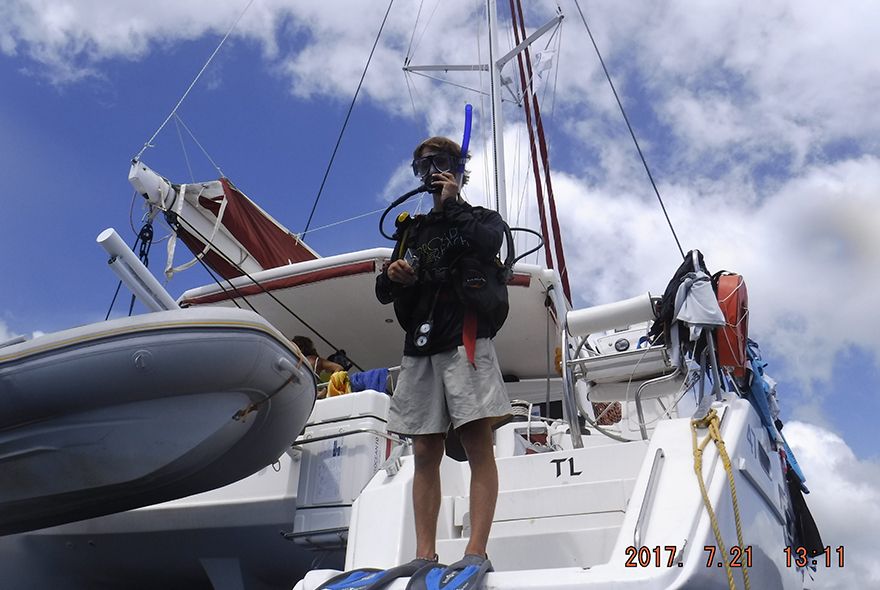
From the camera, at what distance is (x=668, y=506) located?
87.8 inches

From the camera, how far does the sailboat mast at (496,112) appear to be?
7810 mm

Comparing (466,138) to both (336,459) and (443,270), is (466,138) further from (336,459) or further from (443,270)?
(336,459)

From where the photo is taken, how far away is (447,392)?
7.98 ft

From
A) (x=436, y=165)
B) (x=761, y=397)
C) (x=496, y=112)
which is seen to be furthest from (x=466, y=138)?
(x=496, y=112)

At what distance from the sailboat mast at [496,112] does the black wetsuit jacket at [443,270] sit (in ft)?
16.1

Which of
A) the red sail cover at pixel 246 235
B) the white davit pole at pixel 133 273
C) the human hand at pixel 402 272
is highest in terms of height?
the red sail cover at pixel 246 235

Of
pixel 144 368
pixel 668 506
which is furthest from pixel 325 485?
pixel 668 506

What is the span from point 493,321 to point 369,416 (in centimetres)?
165

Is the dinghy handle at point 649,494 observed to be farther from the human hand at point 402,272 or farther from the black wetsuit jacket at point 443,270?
the human hand at point 402,272

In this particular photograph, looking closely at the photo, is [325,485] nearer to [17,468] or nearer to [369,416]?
[369,416]

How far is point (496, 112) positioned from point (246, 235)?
3.60 m

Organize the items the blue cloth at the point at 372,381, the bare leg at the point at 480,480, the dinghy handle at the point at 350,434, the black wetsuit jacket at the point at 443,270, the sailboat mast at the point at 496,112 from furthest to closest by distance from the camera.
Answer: the sailboat mast at the point at 496,112, the blue cloth at the point at 372,381, the dinghy handle at the point at 350,434, the black wetsuit jacket at the point at 443,270, the bare leg at the point at 480,480

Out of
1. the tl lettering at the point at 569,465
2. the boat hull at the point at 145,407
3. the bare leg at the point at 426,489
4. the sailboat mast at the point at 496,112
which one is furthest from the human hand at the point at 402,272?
the sailboat mast at the point at 496,112

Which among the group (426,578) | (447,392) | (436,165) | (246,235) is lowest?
(426,578)
